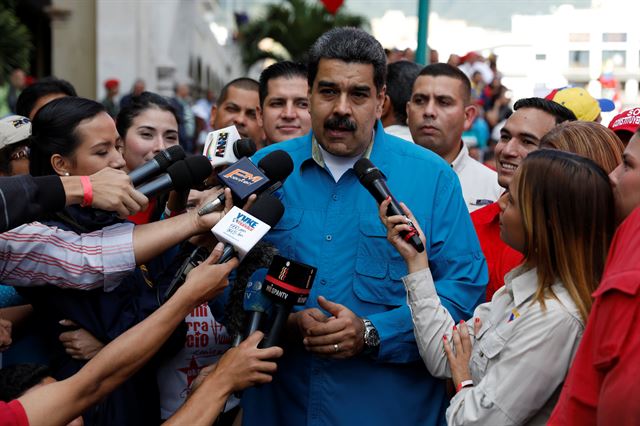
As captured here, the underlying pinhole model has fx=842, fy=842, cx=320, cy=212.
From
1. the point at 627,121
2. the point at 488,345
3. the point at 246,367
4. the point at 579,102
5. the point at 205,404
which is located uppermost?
the point at 579,102

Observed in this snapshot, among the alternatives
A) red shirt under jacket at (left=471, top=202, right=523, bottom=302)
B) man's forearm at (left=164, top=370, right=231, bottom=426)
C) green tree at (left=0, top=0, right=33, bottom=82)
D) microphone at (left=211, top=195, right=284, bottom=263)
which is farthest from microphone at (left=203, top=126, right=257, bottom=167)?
green tree at (left=0, top=0, right=33, bottom=82)

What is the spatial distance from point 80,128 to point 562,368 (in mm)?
2192

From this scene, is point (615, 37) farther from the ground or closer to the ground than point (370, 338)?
farther from the ground

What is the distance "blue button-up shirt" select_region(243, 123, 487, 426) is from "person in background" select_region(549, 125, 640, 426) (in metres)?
1.09

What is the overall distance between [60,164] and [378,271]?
4.71 ft

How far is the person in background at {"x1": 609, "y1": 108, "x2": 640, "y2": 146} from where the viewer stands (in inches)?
170

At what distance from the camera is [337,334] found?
3.24 meters

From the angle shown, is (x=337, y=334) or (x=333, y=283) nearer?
(x=337, y=334)

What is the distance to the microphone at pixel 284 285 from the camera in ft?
10.2

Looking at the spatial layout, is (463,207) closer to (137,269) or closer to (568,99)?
(137,269)

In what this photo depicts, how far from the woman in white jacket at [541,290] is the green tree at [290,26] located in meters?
30.2

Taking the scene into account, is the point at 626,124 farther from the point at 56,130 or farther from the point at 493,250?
the point at 56,130

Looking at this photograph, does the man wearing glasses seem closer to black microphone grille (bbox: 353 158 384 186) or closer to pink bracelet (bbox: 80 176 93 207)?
pink bracelet (bbox: 80 176 93 207)

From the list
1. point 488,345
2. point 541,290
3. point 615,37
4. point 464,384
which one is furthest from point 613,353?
point 615,37
